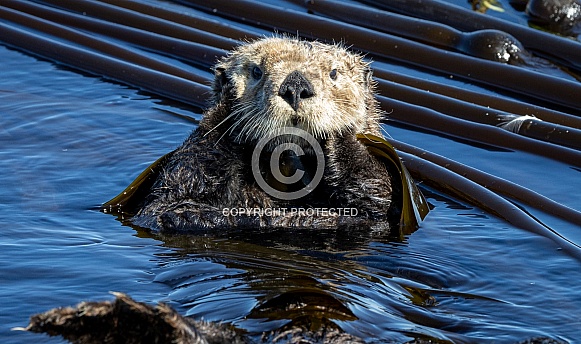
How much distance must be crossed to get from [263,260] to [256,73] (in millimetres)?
1187

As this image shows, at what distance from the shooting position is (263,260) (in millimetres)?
4590

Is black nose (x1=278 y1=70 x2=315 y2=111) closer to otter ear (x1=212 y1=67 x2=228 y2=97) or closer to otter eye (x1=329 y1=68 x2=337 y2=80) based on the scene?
otter eye (x1=329 y1=68 x2=337 y2=80)

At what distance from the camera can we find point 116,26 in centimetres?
834

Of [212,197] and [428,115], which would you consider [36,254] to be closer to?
[212,197]

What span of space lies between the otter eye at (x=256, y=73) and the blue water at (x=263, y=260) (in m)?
0.90

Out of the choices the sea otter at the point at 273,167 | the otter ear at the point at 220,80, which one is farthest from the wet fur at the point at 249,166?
the otter ear at the point at 220,80

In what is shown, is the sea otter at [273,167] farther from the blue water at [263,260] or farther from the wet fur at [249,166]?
the blue water at [263,260]

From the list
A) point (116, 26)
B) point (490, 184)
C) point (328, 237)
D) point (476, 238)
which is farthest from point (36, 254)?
point (116, 26)

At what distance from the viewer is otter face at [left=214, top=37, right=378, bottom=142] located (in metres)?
4.86

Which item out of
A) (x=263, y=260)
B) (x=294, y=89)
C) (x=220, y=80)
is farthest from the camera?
(x=220, y=80)

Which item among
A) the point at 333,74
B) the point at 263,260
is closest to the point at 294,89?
the point at 333,74

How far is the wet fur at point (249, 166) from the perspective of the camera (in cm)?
509

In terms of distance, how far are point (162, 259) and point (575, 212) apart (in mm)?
2392

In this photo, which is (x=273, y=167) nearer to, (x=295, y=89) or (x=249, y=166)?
(x=249, y=166)
